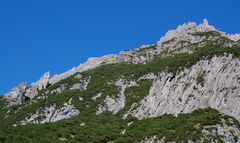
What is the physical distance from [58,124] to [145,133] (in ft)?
84.8

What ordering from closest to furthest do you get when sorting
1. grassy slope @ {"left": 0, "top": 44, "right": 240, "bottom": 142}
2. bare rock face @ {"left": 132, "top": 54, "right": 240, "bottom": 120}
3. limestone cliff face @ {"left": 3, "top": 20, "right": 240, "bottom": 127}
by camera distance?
grassy slope @ {"left": 0, "top": 44, "right": 240, "bottom": 142}, bare rock face @ {"left": 132, "top": 54, "right": 240, "bottom": 120}, limestone cliff face @ {"left": 3, "top": 20, "right": 240, "bottom": 127}

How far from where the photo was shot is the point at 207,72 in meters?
97.6

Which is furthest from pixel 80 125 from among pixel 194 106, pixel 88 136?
pixel 194 106

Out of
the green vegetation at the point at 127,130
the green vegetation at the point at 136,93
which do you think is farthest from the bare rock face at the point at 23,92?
the green vegetation at the point at 127,130

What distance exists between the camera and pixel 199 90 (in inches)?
3691

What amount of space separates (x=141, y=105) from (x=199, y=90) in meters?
20.9

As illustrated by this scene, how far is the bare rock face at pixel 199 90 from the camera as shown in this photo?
86.5m

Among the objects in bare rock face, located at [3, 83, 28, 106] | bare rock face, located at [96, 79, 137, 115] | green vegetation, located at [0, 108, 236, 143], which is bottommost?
green vegetation, located at [0, 108, 236, 143]

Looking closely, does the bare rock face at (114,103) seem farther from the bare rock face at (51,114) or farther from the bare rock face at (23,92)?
the bare rock face at (23,92)

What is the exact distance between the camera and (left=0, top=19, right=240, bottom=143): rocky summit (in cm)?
8056

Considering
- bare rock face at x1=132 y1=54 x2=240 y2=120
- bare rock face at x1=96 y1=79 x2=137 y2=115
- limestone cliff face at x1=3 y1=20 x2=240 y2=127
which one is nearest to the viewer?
bare rock face at x1=132 y1=54 x2=240 y2=120

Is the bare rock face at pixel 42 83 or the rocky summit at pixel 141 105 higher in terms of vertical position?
the bare rock face at pixel 42 83

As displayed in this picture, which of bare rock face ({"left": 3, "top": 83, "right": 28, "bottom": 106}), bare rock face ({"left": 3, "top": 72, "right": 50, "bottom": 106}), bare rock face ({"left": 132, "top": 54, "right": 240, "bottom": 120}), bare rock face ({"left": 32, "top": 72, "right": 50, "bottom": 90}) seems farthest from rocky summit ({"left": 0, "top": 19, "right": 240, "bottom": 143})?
bare rock face ({"left": 32, "top": 72, "right": 50, "bottom": 90})

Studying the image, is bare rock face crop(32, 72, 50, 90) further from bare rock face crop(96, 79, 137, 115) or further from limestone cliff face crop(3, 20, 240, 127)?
bare rock face crop(96, 79, 137, 115)
